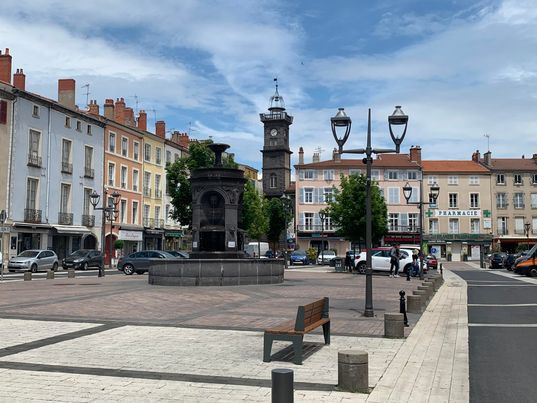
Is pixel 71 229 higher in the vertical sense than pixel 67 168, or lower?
lower

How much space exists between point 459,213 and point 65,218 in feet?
163

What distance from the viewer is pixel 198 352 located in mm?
8766

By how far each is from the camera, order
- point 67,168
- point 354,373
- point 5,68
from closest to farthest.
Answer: point 354,373 < point 5,68 < point 67,168

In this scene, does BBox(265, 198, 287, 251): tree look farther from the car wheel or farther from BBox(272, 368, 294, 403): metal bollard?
BBox(272, 368, 294, 403): metal bollard

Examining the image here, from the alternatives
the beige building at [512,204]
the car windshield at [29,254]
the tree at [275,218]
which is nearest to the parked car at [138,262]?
the car windshield at [29,254]

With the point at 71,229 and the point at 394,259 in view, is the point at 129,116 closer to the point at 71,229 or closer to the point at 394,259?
the point at 71,229

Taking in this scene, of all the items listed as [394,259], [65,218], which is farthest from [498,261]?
[65,218]

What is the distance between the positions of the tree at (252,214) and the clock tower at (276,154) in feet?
62.7

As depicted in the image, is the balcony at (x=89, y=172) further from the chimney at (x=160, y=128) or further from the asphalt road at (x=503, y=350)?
the asphalt road at (x=503, y=350)

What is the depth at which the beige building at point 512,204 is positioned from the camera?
73875 millimetres

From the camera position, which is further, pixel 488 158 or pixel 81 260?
pixel 488 158

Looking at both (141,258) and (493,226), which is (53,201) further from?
(493,226)

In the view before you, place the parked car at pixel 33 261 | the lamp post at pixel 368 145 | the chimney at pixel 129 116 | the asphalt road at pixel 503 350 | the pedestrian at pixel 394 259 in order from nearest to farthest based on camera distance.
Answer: the asphalt road at pixel 503 350 < the lamp post at pixel 368 145 < the pedestrian at pixel 394 259 < the parked car at pixel 33 261 < the chimney at pixel 129 116

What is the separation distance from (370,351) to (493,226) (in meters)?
70.8
